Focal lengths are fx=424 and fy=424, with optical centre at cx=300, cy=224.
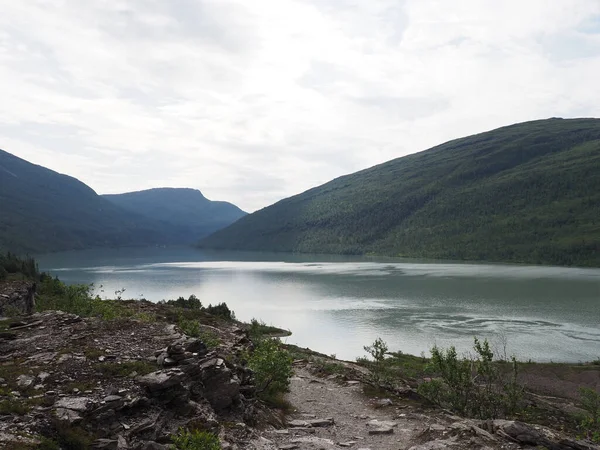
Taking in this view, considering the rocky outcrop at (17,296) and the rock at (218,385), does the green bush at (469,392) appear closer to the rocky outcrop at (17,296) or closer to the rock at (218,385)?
the rock at (218,385)

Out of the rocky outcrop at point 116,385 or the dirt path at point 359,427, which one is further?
the dirt path at point 359,427

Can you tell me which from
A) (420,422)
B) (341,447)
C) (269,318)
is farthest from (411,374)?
(269,318)

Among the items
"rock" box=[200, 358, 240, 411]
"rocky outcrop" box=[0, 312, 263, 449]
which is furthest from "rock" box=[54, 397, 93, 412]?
"rock" box=[200, 358, 240, 411]

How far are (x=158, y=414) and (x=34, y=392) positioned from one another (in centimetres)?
367

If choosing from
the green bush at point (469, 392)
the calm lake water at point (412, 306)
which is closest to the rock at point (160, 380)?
the green bush at point (469, 392)

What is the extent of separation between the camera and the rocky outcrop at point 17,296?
3369 cm

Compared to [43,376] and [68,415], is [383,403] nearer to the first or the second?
[68,415]

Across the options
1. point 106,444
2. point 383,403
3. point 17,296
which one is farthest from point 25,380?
point 17,296

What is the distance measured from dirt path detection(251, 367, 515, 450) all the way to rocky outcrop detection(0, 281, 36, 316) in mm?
24403

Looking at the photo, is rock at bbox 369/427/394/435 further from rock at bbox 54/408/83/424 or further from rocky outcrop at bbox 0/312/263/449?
rock at bbox 54/408/83/424

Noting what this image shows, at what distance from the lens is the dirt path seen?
1555cm

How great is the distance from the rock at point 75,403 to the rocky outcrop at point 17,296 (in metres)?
23.6

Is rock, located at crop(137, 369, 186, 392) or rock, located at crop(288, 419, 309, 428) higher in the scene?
rock, located at crop(137, 369, 186, 392)

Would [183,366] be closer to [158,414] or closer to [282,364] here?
[158,414]
